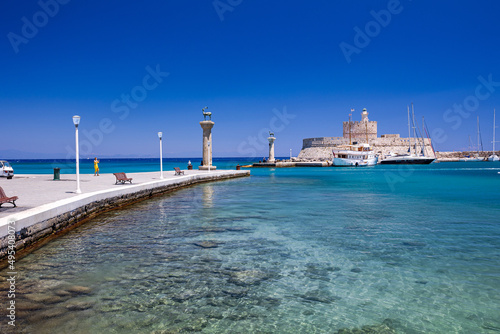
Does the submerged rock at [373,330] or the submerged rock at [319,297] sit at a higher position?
the submerged rock at [319,297]

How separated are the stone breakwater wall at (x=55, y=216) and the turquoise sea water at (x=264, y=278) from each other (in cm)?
39

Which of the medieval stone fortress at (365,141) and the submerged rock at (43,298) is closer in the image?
the submerged rock at (43,298)

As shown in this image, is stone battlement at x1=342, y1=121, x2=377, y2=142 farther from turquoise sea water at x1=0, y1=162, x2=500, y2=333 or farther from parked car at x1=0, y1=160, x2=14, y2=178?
turquoise sea water at x1=0, y1=162, x2=500, y2=333

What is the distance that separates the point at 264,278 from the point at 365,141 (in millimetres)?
89990

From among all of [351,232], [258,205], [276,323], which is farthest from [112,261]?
[258,205]

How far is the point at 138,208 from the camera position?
13586mm

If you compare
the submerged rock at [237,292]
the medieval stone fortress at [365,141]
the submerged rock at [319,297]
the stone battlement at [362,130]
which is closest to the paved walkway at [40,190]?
the submerged rock at [237,292]

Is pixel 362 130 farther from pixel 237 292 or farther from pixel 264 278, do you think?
pixel 237 292

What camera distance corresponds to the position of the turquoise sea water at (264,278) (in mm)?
4285

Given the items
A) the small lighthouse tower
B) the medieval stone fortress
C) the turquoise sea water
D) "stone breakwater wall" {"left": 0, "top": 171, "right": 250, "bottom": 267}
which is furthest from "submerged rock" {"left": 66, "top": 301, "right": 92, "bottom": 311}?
the small lighthouse tower

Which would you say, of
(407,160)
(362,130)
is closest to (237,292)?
(407,160)

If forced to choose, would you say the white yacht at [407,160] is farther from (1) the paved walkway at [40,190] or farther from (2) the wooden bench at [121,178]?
(2) the wooden bench at [121,178]

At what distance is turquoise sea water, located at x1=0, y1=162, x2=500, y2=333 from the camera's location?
4285 millimetres

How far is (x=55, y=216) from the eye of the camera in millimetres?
8633
